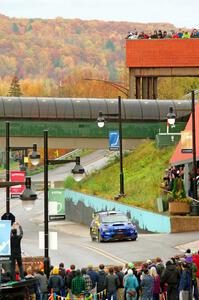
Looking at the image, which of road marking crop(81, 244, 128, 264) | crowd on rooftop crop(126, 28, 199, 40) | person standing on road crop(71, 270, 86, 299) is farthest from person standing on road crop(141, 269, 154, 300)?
crowd on rooftop crop(126, 28, 199, 40)

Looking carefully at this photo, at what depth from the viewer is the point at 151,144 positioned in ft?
237

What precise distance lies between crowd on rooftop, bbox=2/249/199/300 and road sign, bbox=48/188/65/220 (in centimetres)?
4161

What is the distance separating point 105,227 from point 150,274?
17.5 m

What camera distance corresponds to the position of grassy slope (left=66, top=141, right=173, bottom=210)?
56.0m

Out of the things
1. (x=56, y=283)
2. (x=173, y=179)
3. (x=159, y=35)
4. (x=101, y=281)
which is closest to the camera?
(x=56, y=283)

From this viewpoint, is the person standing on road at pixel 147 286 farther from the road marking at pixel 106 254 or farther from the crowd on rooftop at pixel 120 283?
the road marking at pixel 106 254

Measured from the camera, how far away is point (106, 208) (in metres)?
56.6

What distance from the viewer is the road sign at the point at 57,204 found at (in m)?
68.3

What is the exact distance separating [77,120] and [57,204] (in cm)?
1016

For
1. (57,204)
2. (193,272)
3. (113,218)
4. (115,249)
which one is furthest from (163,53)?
(193,272)

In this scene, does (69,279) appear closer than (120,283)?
Yes

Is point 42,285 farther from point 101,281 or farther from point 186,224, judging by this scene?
point 186,224

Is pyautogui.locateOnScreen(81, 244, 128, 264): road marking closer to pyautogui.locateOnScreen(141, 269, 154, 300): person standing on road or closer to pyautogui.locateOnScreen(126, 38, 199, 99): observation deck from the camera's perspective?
pyautogui.locateOnScreen(141, 269, 154, 300): person standing on road

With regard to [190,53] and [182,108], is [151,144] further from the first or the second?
[190,53]
